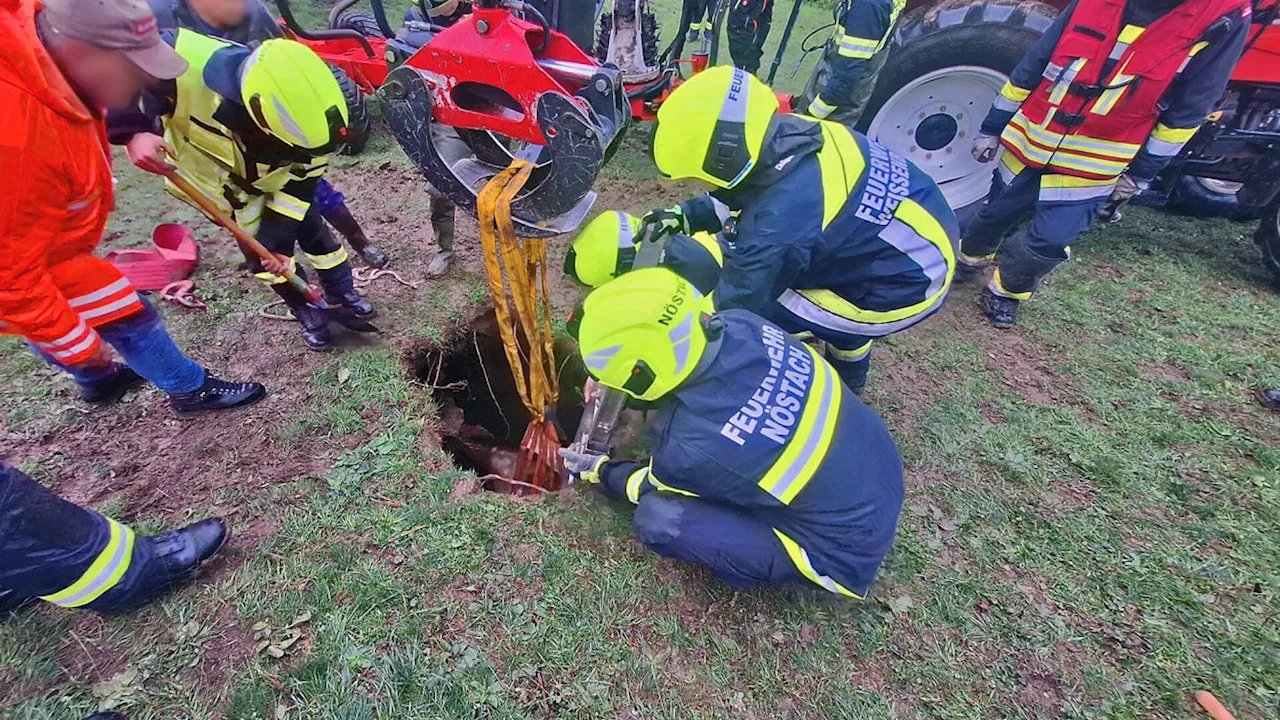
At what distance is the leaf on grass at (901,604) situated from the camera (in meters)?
2.41

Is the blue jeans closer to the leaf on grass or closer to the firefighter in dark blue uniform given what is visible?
the leaf on grass

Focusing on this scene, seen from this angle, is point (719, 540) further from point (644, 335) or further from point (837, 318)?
point (837, 318)

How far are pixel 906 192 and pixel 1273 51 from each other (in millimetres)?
2902

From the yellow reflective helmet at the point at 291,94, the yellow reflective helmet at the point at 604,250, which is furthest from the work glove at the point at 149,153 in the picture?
the yellow reflective helmet at the point at 604,250

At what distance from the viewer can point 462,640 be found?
2.17 m

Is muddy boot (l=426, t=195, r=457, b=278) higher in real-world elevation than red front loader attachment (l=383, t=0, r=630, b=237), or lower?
lower

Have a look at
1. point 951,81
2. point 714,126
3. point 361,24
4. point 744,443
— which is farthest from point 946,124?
point 361,24

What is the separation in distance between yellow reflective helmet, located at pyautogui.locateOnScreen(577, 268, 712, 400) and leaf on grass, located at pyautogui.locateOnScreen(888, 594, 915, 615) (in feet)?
4.17

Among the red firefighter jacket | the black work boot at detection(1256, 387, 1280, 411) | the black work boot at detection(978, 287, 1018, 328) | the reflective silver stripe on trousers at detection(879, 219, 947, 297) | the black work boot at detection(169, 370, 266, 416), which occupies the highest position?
the red firefighter jacket

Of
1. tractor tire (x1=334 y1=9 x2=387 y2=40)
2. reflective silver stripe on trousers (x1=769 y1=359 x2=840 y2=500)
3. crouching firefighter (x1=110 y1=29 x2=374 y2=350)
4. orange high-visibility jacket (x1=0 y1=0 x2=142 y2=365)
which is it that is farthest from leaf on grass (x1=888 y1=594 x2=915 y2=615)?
tractor tire (x1=334 y1=9 x2=387 y2=40)

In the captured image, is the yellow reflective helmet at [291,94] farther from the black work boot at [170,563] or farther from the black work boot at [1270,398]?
the black work boot at [1270,398]

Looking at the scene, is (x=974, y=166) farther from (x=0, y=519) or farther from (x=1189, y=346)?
(x=0, y=519)

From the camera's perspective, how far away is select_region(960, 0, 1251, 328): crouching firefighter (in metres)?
3.04

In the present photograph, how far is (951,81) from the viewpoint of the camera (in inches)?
168
